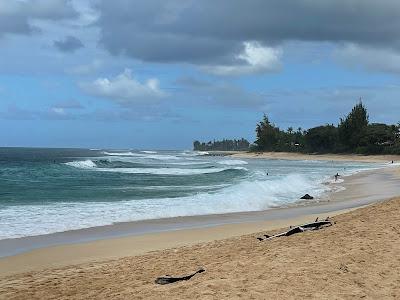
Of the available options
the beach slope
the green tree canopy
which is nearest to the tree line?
the green tree canopy

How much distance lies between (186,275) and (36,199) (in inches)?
672

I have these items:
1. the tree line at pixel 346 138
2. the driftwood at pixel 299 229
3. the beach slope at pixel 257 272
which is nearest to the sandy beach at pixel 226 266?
the beach slope at pixel 257 272

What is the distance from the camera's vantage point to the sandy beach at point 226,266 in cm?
644

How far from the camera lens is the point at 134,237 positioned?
13266 millimetres

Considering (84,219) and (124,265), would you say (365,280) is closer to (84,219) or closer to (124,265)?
(124,265)

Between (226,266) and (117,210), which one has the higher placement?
(226,266)

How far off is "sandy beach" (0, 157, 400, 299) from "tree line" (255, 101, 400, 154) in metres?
91.3

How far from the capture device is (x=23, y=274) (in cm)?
908

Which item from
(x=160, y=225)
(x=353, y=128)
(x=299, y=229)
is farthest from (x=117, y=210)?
(x=353, y=128)

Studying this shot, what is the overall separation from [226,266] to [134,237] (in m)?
6.08

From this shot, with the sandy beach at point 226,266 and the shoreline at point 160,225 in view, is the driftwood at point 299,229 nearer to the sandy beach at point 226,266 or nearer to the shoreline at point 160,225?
the sandy beach at point 226,266

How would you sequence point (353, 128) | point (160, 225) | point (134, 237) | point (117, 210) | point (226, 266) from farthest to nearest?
1. point (353, 128)
2. point (117, 210)
3. point (160, 225)
4. point (134, 237)
5. point (226, 266)

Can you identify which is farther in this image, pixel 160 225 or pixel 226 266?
pixel 160 225

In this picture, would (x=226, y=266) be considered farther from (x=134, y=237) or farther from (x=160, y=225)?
(x=160, y=225)
